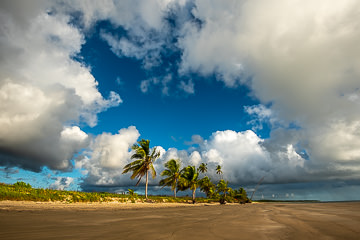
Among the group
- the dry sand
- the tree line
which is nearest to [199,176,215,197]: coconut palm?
the tree line

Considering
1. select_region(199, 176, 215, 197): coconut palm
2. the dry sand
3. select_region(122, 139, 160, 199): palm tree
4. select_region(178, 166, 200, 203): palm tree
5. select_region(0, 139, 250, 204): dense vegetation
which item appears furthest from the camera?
select_region(199, 176, 215, 197): coconut palm

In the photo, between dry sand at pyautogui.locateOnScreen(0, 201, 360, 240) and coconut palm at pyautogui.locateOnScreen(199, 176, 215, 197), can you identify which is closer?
dry sand at pyautogui.locateOnScreen(0, 201, 360, 240)

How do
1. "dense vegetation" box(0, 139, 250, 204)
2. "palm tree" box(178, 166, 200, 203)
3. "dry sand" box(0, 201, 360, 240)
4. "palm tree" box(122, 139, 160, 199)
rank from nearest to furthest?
"dry sand" box(0, 201, 360, 240)
"dense vegetation" box(0, 139, 250, 204)
"palm tree" box(122, 139, 160, 199)
"palm tree" box(178, 166, 200, 203)

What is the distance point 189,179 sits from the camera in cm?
4472

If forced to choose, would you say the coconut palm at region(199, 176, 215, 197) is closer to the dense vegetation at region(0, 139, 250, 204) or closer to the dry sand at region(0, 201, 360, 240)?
the dense vegetation at region(0, 139, 250, 204)

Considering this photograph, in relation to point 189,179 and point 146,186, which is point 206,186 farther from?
point 146,186

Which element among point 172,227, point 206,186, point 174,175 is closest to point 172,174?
point 174,175

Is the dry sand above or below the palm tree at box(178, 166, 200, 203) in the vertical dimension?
below

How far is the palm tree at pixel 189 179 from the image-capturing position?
4314 cm

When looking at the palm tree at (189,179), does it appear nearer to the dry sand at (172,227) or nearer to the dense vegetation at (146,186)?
the dense vegetation at (146,186)

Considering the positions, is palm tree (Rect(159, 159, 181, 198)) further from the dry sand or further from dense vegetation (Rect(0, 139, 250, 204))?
the dry sand

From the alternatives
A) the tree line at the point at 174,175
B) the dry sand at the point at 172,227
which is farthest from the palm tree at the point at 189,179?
the dry sand at the point at 172,227

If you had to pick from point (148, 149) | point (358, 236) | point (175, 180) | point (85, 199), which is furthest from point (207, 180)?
point (358, 236)

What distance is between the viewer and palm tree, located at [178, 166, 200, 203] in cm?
4314
